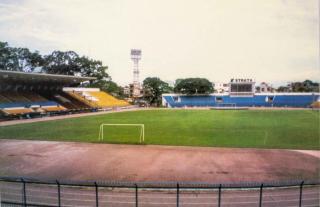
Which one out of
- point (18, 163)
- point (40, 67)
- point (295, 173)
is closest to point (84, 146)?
point (18, 163)

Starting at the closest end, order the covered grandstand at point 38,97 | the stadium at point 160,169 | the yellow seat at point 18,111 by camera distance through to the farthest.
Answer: the stadium at point 160,169, the yellow seat at point 18,111, the covered grandstand at point 38,97

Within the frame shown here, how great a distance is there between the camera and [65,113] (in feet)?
122

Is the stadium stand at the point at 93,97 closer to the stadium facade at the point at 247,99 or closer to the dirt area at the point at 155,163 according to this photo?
the stadium facade at the point at 247,99

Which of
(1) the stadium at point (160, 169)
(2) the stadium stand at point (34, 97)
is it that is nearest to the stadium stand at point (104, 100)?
(2) the stadium stand at point (34, 97)

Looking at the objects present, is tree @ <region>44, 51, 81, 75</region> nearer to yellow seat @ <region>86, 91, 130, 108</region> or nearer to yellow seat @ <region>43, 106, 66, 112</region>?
yellow seat @ <region>86, 91, 130, 108</region>

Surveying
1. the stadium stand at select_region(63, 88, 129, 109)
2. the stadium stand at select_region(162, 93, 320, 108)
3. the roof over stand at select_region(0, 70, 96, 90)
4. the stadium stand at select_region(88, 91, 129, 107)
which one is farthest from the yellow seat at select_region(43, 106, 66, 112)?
the stadium stand at select_region(162, 93, 320, 108)

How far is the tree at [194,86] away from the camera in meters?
65.8

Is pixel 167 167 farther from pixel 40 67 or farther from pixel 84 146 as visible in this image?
pixel 40 67

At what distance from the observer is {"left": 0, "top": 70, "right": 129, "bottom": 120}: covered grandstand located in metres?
31.2

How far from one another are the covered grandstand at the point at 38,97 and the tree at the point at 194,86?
2356cm

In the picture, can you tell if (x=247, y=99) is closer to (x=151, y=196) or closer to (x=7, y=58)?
(x=7, y=58)

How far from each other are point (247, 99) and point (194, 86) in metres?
11.5

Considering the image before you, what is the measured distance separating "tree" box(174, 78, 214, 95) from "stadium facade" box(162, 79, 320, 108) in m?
2.01

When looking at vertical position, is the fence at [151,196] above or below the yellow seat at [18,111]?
below
